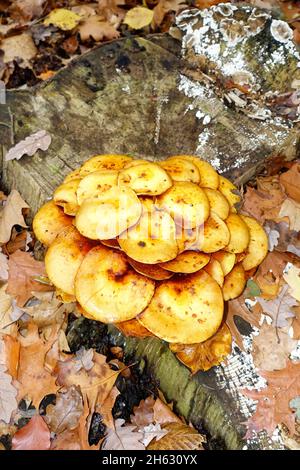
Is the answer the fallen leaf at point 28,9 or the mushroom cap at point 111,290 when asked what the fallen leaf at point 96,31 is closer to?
the fallen leaf at point 28,9

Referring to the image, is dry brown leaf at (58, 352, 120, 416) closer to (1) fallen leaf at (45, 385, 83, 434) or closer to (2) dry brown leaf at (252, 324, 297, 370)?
(1) fallen leaf at (45, 385, 83, 434)

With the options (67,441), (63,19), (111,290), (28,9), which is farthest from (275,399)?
(28,9)

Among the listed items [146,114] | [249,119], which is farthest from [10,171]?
[249,119]

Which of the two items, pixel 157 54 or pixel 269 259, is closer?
pixel 269 259

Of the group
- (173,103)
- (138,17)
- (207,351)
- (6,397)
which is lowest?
(6,397)

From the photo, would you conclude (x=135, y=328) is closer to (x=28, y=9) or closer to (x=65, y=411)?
(x=65, y=411)

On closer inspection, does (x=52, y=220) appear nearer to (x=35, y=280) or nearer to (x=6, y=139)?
(x=35, y=280)
